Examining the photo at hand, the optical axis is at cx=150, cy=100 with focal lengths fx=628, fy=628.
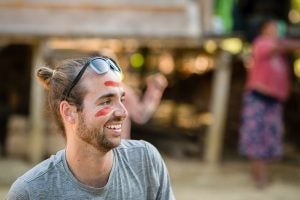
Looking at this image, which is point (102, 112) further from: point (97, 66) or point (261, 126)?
point (261, 126)

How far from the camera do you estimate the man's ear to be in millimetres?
2180

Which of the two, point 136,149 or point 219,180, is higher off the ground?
point 136,149

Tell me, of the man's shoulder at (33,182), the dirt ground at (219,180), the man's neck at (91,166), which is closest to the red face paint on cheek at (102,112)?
the man's neck at (91,166)

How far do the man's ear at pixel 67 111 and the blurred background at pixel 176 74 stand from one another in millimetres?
3934

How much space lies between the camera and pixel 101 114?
2.13 m

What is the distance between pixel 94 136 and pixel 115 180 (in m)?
0.17

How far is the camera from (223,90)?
8570 mm

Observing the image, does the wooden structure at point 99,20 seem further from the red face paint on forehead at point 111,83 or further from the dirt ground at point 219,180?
the red face paint on forehead at point 111,83

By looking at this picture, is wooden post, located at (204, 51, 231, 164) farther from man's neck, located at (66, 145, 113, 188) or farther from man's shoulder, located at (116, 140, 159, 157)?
man's neck, located at (66, 145, 113, 188)

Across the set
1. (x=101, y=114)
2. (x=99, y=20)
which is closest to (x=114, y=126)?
(x=101, y=114)

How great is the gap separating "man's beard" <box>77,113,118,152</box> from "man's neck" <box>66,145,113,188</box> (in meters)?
0.03

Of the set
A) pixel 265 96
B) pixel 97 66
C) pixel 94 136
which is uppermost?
pixel 97 66

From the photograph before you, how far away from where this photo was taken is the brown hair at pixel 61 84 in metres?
2.16

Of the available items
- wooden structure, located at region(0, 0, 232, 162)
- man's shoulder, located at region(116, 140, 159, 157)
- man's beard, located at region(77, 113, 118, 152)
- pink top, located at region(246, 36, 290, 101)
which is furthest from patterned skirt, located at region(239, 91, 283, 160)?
man's beard, located at region(77, 113, 118, 152)
